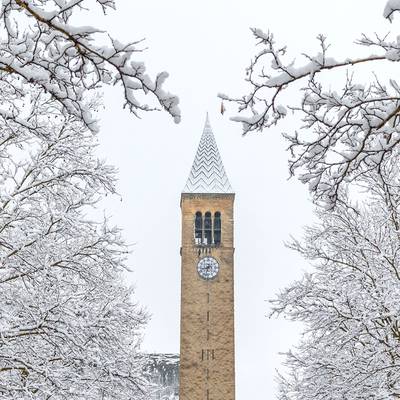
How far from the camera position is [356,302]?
10.4 m

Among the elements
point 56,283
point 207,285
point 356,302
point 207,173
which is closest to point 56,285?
point 56,283

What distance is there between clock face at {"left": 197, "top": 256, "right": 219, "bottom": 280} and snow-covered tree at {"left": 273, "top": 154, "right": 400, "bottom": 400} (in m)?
21.8

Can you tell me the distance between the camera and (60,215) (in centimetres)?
965

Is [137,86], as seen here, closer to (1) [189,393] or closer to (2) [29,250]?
(2) [29,250]


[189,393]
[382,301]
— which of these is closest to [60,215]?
[382,301]

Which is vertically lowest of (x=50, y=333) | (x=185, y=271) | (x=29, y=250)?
(x=50, y=333)

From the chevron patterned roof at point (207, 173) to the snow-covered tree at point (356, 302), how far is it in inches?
936

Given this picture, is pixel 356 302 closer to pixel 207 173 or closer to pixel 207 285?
pixel 207 285

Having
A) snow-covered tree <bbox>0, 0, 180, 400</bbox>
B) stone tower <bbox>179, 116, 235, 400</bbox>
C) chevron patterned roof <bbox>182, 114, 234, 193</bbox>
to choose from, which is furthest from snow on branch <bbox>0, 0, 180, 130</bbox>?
chevron patterned roof <bbox>182, 114, 234, 193</bbox>

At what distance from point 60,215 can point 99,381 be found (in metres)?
2.36

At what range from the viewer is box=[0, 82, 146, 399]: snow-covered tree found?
29.1ft

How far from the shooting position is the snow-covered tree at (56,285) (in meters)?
8.87

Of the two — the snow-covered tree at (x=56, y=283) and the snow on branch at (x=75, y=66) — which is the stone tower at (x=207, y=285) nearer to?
the snow-covered tree at (x=56, y=283)

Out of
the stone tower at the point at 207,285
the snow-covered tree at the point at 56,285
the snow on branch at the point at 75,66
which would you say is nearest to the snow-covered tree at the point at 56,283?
the snow-covered tree at the point at 56,285
